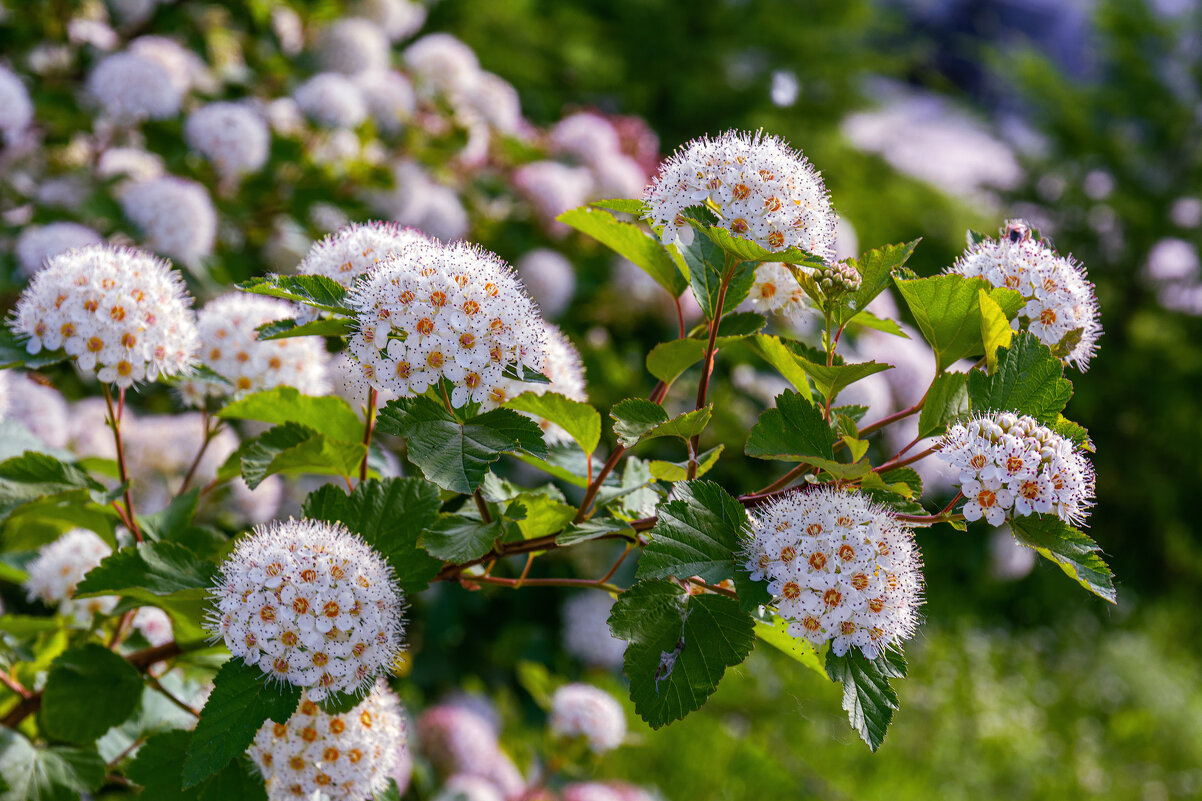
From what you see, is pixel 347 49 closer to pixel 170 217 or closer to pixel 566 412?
pixel 170 217

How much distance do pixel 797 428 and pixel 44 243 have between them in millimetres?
1480

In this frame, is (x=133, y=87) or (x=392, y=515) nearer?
(x=392, y=515)

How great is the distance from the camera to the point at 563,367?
109 centimetres

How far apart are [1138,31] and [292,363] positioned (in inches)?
216

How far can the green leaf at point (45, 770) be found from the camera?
103cm

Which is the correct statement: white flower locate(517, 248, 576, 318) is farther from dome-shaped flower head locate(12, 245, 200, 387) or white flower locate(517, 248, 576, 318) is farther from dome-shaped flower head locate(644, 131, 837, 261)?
dome-shaped flower head locate(644, 131, 837, 261)

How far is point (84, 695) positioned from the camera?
3.26 ft

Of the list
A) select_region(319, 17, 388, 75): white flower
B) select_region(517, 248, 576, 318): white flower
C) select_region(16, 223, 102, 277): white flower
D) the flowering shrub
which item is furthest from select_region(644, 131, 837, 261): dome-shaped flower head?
select_region(319, 17, 388, 75): white flower

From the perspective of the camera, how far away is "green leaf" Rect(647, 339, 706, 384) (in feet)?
2.97

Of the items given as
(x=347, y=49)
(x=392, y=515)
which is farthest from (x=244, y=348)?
(x=347, y=49)

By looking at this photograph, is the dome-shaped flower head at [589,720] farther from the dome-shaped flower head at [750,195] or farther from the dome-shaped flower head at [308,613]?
the dome-shaped flower head at [750,195]

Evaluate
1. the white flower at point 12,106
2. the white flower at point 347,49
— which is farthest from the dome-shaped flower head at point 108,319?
the white flower at point 347,49

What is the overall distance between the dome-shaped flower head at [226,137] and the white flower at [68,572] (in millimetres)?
1055

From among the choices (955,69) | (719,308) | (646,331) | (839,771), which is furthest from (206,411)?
(955,69)
